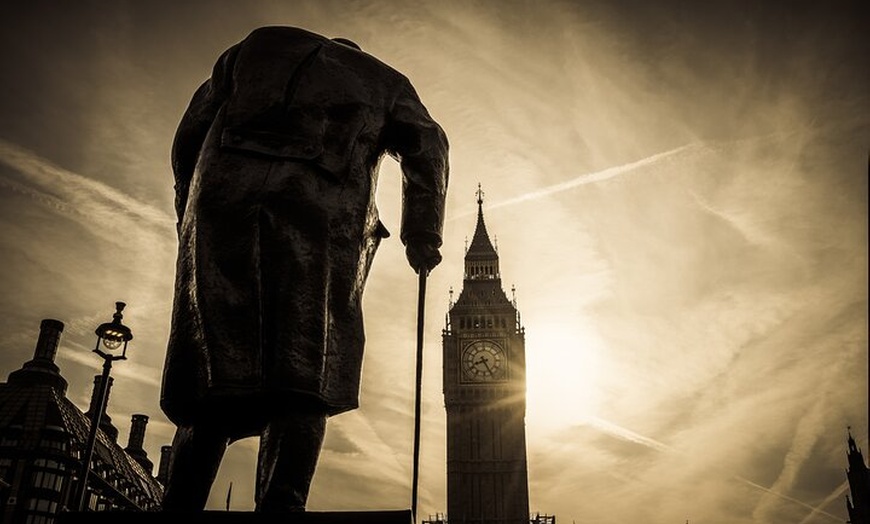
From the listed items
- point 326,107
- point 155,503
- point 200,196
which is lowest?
point 200,196

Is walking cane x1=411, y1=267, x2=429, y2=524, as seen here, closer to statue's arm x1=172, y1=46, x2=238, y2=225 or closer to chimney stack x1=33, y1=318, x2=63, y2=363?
statue's arm x1=172, y1=46, x2=238, y2=225

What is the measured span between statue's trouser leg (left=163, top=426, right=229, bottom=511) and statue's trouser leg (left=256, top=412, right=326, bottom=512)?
0.21 metres

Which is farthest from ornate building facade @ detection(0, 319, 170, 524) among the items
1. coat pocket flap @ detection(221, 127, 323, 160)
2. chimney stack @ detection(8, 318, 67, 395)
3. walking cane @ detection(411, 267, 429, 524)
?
coat pocket flap @ detection(221, 127, 323, 160)

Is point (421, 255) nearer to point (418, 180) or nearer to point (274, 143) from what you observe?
point (418, 180)

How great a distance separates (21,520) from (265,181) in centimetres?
4580

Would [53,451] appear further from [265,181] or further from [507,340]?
[265,181]

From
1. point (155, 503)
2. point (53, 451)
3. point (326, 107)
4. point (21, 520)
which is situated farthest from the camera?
point (155, 503)

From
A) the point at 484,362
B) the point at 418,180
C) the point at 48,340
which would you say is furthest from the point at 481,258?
the point at 418,180

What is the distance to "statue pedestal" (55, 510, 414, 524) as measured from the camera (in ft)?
9.34

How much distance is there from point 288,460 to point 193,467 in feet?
1.48

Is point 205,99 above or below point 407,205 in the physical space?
above

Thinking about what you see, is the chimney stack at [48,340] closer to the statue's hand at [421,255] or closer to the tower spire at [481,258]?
the tower spire at [481,258]

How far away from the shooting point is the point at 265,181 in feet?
11.1

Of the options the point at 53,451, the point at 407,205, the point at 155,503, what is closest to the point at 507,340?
the point at 155,503
